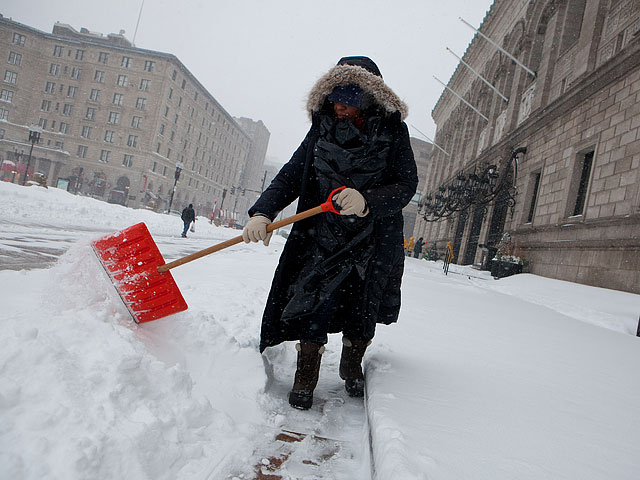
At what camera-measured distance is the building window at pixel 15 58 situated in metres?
51.7

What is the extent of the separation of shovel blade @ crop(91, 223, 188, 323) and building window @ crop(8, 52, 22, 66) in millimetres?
64800

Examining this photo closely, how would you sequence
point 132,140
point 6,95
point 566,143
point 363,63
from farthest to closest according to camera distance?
point 6,95 → point 132,140 → point 566,143 → point 363,63

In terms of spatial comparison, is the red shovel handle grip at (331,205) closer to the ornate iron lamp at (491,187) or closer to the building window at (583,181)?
the building window at (583,181)

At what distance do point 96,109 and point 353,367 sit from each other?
58402 millimetres

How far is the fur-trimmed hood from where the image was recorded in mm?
2186

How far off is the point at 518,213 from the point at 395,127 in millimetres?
12249

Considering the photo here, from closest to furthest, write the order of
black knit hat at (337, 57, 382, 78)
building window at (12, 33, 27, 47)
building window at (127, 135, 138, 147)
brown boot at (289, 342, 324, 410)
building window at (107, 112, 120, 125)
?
1. brown boot at (289, 342, 324, 410)
2. black knit hat at (337, 57, 382, 78)
3. building window at (127, 135, 138, 147)
4. building window at (107, 112, 120, 125)
5. building window at (12, 33, 27, 47)

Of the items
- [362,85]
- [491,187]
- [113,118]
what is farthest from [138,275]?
[113,118]

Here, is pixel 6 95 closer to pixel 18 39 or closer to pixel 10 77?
pixel 10 77

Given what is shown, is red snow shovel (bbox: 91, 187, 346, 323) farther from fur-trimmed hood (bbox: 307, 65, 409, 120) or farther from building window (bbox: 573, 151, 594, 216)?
building window (bbox: 573, 151, 594, 216)

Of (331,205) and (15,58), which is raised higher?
(15,58)

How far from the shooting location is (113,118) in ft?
166

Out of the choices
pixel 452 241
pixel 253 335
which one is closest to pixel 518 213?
pixel 452 241

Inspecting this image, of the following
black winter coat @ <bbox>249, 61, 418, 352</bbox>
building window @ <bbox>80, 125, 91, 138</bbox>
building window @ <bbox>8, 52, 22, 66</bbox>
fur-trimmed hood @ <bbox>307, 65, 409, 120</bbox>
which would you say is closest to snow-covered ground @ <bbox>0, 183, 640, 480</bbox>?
black winter coat @ <bbox>249, 61, 418, 352</bbox>
